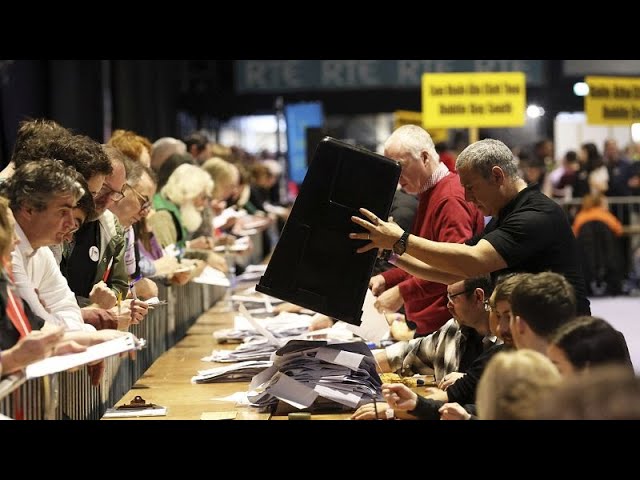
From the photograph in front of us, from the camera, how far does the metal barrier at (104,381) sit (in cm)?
325

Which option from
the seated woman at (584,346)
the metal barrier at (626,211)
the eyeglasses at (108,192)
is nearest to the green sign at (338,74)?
the metal barrier at (626,211)

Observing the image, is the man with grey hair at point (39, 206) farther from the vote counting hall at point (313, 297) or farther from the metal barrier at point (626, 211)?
the metal barrier at point (626, 211)

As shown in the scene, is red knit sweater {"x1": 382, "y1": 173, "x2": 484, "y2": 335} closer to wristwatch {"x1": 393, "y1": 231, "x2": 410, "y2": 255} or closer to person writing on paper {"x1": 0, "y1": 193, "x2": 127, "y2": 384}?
wristwatch {"x1": 393, "y1": 231, "x2": 410, "y2": 255}

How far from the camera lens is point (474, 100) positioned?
1165 cm

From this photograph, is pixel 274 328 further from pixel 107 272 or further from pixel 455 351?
pixel 455 351

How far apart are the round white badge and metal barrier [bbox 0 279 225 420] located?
0.33 m

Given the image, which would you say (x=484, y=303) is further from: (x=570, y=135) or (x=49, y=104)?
(x=570, y=135)

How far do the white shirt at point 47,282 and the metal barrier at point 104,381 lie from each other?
17 centimetres

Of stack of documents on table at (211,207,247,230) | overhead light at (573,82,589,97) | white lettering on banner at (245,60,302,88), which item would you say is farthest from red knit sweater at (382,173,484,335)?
overhead light at (573,82,589,97)

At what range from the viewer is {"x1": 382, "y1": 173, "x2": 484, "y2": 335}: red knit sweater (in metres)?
5.16

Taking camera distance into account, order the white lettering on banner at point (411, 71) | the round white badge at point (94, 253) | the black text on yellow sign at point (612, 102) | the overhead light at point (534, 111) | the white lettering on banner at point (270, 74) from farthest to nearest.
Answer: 1. the overhead light at point (534, 111)
2. the white lettering on banner at point (270, 74)
3. the white lettering on banner at point (411, 71)
4. the black text on yellow sign at point (612, 102)
5. the round white badge at point (94, 253)

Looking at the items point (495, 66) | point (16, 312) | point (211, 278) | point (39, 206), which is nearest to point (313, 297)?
point (39, 206)
